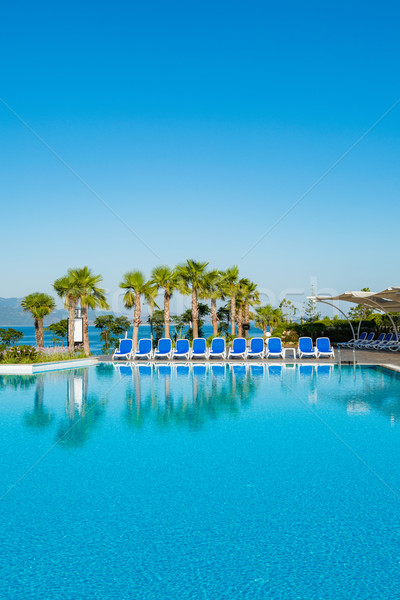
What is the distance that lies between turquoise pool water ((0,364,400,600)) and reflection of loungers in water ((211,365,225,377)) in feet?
14.6

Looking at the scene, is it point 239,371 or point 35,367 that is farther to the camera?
point 35,367

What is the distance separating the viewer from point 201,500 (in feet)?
14.3

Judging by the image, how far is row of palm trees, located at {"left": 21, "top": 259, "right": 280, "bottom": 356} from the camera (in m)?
22.7

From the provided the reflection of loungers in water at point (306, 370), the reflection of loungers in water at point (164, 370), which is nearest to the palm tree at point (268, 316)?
Result: the reflection of loungers in water at point (306, 370)

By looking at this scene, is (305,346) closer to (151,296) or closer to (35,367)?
(35,367)

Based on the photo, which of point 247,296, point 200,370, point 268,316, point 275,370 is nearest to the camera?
point 275,370

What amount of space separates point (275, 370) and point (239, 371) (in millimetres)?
1196

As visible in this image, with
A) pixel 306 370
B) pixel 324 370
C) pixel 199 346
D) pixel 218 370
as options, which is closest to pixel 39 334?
pixel 199 346

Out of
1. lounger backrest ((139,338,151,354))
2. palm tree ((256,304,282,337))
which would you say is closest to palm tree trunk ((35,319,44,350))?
lounger backrest ((139,338,151,354))

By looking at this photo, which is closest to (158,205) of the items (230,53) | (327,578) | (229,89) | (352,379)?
(229,89)

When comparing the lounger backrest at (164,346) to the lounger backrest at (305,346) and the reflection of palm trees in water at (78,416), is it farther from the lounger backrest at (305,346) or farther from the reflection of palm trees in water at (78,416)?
the reflection of palm trees in water at (78,416)

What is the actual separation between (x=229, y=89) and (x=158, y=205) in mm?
10252

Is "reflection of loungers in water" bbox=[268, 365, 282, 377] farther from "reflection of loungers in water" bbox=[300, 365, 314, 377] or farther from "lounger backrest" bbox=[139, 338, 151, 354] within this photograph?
"lounger backrest" bbox=[139, 338, 151, 354]

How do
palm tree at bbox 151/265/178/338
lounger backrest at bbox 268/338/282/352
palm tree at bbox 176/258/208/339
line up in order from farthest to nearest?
1. palm tree at bbox 176/258/208/339
2. palm tree at bbox 151/265/178/338
3. lounger backrest at bbox 268/338/282/352
